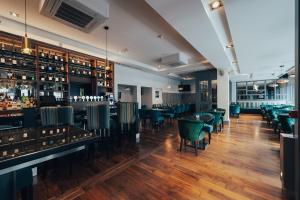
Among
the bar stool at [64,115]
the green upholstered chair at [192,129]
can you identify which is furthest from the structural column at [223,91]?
the bar stool at [64,115]

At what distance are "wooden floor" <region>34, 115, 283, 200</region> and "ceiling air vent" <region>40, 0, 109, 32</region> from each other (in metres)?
2.73

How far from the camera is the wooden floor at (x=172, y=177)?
6.62ft

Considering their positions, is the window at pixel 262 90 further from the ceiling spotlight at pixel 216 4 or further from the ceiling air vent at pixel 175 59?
the ceiling spotlight at pixel 216 4

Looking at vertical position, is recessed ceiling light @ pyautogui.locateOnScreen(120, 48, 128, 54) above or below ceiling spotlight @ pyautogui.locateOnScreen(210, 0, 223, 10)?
above

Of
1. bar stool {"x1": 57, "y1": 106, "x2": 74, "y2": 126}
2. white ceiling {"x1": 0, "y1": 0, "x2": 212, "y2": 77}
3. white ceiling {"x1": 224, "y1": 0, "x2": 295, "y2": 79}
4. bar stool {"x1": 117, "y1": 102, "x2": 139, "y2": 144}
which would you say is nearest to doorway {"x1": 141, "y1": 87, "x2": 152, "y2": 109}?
white ceiling {"x1": 0, "y1": 0, "x2": 212, "y2": 77}

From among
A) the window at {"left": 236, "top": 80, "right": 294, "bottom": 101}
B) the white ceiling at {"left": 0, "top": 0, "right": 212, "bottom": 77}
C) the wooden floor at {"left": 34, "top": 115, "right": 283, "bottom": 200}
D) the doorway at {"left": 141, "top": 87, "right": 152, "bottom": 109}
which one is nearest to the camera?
the wooden floor at {"left": 34, "top": 115, "right": 283, "bottom": 200}

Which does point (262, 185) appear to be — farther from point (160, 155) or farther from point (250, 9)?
point (250, 9)

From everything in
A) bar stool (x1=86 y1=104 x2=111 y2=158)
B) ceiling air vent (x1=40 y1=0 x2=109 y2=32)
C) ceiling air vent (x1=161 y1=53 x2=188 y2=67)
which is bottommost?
bar stool (x1=86 y1=104 x2=111 y2=158)

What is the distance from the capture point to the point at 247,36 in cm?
348

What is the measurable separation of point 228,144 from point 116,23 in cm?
448

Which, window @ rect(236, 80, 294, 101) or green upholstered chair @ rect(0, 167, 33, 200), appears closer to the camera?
green upholstered chair @ rect(0, 167, 33, 200)

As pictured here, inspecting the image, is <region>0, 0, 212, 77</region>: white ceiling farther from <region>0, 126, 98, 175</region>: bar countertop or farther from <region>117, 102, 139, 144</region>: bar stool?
<region>0, 126, 98, 175</region>: bar countertop

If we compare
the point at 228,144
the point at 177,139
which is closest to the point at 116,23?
the point at 177,139

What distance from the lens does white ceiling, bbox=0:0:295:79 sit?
2420mm
